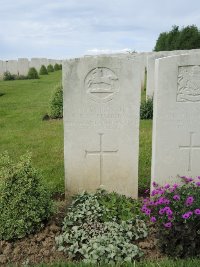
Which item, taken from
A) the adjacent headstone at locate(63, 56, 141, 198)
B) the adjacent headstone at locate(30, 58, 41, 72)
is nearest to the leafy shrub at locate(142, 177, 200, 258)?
the adjacent headstone at locate(63, 56, 141, 198)

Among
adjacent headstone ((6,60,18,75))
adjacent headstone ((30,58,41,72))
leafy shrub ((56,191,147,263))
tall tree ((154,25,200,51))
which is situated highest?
tall tree ((154,25,200,51))

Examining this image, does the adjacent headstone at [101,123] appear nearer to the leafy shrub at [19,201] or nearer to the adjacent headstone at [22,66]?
the leafy shrub at [19,201]

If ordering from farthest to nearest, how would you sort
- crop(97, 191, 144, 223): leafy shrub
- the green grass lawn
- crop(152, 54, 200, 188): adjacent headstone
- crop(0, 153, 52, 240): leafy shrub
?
the green grass lawn → crop(152, 54, 200, 188): adjacent headstone → crop(97, 191, 144, 223): leafy shrub → crop(0, 153, 52, 240): leafy shrub

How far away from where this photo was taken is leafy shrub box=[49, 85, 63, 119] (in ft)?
32.1

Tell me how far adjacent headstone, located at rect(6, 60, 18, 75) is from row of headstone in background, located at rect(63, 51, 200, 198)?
28.5 m

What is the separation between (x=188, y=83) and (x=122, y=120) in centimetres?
91

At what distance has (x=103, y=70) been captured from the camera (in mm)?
4113

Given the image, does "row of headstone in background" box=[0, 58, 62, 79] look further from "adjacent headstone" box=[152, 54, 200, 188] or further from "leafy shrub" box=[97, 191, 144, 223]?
"adjacent headstone" box=[152, 54, 200, 188]

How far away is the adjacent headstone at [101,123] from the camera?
4.11m

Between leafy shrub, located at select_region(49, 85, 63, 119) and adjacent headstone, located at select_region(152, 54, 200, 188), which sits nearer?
adjacent headstone, located at select_region(152, 54, 200, 188)

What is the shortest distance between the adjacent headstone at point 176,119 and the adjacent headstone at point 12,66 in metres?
28.9

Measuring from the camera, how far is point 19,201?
3533mm

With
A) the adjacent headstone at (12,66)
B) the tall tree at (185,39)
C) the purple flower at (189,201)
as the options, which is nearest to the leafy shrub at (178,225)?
the purple flower at (189,201)

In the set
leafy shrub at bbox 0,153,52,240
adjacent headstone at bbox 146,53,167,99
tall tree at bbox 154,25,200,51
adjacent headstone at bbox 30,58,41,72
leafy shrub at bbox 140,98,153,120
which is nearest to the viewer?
leafy shrub at bbox 0,153,52,240
